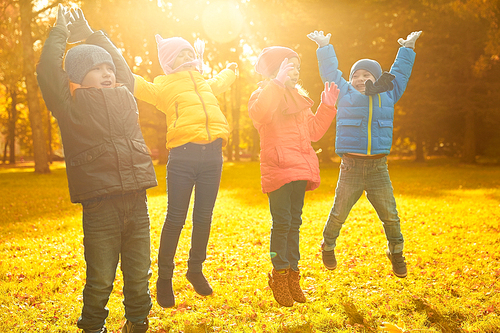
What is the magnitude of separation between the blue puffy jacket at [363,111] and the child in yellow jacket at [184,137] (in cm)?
134

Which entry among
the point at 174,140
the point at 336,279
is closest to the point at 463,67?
the point at 336,279

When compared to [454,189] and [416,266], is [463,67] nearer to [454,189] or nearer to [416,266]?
[454,189]

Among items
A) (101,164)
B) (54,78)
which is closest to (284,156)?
(101,164)

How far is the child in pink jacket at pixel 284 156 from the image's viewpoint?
3668 millimetres

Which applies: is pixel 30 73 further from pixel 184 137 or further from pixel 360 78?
pixel 360 78

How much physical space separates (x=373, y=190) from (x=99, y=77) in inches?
119

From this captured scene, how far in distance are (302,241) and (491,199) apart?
765 centimetres

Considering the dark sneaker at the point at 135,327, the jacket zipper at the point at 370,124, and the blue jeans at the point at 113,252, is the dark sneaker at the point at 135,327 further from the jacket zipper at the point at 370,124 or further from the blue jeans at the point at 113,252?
the jacket zipper at the point at 370,124

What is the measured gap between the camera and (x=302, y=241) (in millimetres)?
6977

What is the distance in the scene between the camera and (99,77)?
9.56 ft

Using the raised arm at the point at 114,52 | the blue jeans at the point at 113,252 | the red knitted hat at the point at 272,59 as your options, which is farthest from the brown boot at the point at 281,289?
the raised arm at the point at 114,52

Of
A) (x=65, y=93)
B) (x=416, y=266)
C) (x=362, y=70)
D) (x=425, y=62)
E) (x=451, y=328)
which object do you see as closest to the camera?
(x=65, y=93)

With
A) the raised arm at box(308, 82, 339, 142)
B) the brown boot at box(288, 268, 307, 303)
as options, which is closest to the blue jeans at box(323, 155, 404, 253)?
the raised arm at box(308, 82, 339, 142)

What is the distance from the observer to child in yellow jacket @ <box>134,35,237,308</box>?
3617 mm
